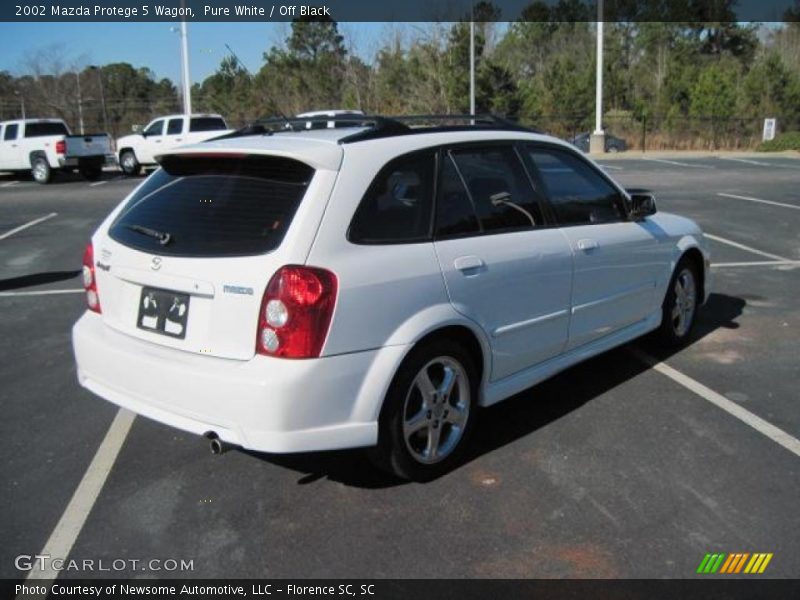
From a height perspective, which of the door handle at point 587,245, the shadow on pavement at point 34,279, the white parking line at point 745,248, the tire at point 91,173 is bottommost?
the shadow on pavement at point 34,279

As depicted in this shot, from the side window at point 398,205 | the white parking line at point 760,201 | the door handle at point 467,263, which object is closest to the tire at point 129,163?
the white parking line at point 760,201

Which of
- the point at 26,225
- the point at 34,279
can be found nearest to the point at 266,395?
the point at 34,279

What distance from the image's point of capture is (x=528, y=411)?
466cm

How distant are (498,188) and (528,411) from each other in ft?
4.51

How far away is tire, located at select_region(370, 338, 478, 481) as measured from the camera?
353cm

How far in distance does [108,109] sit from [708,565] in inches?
2176

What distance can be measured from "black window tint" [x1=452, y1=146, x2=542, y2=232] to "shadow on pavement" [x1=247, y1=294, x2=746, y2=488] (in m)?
1.15

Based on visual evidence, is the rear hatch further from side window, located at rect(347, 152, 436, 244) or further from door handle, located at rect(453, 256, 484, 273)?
door handle, located at rect(453, 256, 484, 273)

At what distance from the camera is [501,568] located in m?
3.06

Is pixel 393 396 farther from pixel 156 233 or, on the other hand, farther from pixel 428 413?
pixel 156 233

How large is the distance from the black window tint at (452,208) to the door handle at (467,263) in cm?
A: 14

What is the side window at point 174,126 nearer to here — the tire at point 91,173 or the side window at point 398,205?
the tire at point 91,173

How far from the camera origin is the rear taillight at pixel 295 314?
10.4 ft

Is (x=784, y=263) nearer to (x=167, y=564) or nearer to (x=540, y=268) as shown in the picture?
(x=540, y=268)
